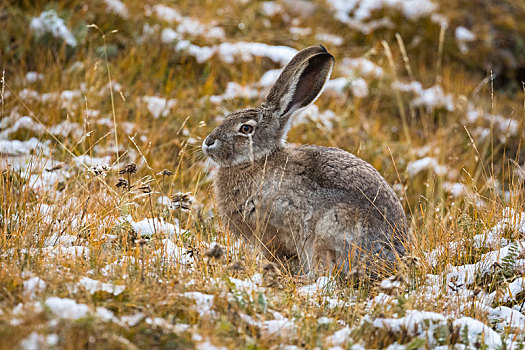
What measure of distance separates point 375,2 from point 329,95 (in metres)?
3.15


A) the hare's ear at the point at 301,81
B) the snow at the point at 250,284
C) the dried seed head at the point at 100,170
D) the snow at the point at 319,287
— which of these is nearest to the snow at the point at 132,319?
the snow at the point at 250,284

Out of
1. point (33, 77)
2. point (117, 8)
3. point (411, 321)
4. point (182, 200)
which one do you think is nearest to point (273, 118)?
point (182, 200)

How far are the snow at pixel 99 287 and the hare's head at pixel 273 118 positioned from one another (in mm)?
2180

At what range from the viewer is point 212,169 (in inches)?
238

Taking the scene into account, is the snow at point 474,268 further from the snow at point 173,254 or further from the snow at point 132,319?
the snow at point 132,319

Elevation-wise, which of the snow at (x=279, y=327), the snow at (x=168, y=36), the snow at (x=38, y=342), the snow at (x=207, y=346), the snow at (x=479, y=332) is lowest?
the snow at (x=479, y=332)

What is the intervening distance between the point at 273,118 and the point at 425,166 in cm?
247

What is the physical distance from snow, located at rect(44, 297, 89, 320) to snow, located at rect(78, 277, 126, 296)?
209 mm

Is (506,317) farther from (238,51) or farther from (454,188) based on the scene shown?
(238,51)

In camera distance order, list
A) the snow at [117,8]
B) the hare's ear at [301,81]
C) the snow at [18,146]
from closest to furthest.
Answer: the hare's ear at [301,81], the snow at [18,146], the snow at [117,8]

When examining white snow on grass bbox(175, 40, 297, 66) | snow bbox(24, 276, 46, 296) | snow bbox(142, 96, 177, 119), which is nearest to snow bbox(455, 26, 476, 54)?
white snow on grass bbox(175, 40, 297, 66)

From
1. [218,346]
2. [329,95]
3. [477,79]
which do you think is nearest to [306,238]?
[218,346]

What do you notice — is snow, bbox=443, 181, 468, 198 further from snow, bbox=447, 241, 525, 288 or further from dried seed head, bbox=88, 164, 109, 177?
dried seed head, bbox=88, 164, 109, 177

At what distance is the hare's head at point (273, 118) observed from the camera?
16.7 ft
